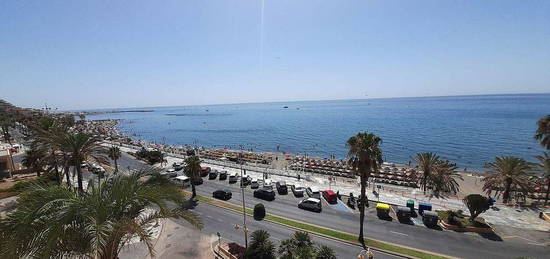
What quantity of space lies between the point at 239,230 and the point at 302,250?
1169 cm

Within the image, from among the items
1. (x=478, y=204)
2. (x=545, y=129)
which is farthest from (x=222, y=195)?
(x=545, y=129)

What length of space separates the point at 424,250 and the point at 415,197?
16.7 m

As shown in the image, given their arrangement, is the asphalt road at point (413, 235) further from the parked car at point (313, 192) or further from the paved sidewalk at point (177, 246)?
the paved sidewalk at point (177, 246)

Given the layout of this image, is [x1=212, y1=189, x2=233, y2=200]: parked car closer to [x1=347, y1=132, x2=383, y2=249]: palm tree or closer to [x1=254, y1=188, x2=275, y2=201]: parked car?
[x1=254, y1=188, x2=275, y2=201]: parked car

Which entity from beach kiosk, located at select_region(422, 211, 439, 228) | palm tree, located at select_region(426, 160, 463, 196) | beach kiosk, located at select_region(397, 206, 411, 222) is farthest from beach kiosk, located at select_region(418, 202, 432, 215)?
palm tree, located at select_region(426, 160, 463, 196)

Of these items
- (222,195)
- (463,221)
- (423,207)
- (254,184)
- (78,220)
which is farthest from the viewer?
(254,184)

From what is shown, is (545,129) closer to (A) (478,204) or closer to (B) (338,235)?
(A) (478,204)

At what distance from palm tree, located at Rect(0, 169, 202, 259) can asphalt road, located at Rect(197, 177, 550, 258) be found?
69.8 feet

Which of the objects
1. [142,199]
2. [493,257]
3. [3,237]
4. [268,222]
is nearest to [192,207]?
[268,222]

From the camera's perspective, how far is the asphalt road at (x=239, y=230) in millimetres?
23256

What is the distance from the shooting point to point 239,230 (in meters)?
27.2

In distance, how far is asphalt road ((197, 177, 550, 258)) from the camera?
22344 mm

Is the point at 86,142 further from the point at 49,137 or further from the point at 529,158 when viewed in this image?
the point at 529,158

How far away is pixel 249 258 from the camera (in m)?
19.8
